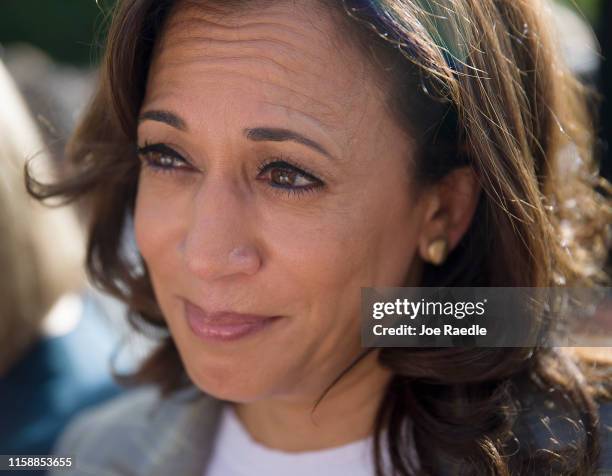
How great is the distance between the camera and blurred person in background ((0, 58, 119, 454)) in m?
2.64

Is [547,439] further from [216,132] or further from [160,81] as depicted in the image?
[160,81]

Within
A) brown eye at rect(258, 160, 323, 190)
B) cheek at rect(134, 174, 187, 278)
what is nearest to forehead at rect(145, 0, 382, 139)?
brown eye at rect(258, 160, 323, 190)

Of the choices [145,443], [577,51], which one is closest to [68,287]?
[145,443]

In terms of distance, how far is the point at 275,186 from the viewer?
→ 1.71 metres

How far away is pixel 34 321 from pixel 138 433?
73cm

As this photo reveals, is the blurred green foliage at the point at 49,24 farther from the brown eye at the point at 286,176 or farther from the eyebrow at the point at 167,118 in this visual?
the brown eye at the point at 286,176

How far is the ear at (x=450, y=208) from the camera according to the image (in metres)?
1.83

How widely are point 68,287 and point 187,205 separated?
4.48 ft

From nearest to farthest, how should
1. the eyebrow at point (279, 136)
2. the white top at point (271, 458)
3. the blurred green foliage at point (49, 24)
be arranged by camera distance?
the eyebrow at point (279, 136), the white top at point (271, 458), the blurred green foliage at point (49, 24)

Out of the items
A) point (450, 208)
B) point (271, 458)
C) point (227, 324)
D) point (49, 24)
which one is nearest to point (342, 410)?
point (271, 458)

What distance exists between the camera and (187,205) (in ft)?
5.90

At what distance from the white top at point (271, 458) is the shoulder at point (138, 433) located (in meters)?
0.06

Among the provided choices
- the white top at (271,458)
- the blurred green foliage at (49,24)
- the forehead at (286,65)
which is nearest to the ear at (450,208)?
the forehead at (286,65)

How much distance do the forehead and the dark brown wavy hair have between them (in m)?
0.04
